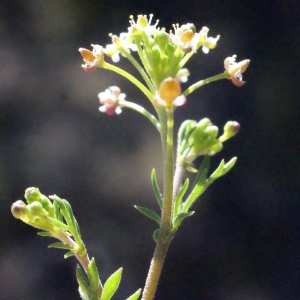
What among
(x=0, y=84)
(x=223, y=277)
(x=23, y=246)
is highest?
(x=0, y=84)

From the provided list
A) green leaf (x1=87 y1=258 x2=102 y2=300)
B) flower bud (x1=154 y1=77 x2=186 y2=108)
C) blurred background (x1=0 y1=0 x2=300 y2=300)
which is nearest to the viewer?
flower bud (x1=154 y1=77 x2=186 y2=108)

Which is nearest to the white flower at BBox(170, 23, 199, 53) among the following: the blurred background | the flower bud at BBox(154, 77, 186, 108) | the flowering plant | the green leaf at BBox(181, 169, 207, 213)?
the flowering plant

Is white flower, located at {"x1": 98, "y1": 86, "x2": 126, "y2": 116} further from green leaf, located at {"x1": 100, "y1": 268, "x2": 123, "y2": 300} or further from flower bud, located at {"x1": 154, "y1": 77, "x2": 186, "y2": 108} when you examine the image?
green leaf, located at {"x1": 100, "y1": 268, "x2": 123, "y2": 300}

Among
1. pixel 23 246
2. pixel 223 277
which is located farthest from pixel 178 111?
pixel 23 246

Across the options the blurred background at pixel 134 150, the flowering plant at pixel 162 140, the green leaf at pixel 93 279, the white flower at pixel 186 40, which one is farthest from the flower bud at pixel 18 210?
the blurred background at pixel 134 150

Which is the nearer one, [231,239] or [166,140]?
[166,140]

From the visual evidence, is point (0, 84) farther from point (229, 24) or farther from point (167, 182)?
point (167, 182)

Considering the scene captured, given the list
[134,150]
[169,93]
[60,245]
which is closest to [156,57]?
[169,93]
